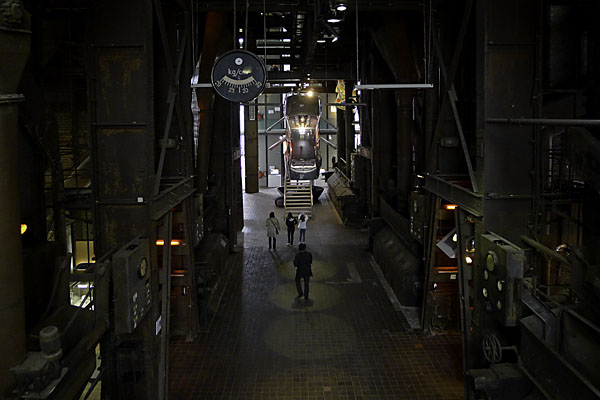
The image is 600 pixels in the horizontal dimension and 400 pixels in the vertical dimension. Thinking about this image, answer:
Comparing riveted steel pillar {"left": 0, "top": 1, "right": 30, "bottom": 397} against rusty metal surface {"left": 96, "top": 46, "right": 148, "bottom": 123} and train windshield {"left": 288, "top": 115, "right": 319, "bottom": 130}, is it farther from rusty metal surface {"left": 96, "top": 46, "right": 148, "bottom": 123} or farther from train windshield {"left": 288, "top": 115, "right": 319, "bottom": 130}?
train windshield {"left": 288, "top": 115, "right": 319, "bottom": 130}

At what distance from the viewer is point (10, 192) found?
4629 mm

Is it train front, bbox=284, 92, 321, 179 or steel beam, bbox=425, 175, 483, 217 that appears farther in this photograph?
train front, bbox=284, 92, 321, 179

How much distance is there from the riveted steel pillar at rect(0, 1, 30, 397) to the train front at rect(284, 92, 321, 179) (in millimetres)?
20170

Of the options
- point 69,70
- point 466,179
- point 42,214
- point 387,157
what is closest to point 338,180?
point 387,157

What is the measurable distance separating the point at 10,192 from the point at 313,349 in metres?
8.08

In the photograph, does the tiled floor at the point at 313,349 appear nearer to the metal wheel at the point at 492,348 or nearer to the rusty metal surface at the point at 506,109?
the metal wheel at the point at 492,348

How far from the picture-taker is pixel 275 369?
1059 cm

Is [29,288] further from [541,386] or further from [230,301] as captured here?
[230,301]

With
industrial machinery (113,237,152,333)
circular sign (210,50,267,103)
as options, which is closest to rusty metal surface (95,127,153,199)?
industrial machinery (113,237,152,333)

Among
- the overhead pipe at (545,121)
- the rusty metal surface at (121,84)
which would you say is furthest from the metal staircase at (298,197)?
the rusty metal surface at (121,84)

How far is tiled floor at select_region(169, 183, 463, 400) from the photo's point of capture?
9844 millimetres

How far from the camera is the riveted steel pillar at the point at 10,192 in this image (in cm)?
446

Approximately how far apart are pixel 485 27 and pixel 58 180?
803 cm

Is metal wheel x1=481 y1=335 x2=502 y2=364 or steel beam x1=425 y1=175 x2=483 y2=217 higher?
steel beam x1=425 y1=175 x2=483 y2=217
